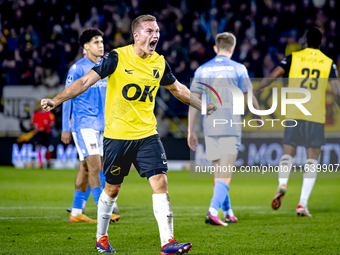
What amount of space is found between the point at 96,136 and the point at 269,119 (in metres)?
9.41

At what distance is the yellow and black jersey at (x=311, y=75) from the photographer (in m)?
6.82

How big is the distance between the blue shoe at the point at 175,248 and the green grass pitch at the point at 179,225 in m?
0.54

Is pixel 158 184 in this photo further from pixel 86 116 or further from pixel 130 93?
pixel 86 116

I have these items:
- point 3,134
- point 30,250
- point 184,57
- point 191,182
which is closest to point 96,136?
point 30,250

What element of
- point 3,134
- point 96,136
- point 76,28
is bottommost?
point 3,134

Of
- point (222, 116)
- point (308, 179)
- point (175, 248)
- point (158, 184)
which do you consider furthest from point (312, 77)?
point (175, 248)

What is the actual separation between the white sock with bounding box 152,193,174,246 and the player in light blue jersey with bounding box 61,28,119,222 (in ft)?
6.66

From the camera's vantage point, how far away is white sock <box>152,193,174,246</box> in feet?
12.8

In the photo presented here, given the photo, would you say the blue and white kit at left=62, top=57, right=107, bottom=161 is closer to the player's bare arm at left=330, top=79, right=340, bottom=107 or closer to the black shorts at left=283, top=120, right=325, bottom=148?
the black shorts at left=283, top=120, right=325, bottom=148

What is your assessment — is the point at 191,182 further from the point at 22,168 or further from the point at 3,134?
the point at 3,134

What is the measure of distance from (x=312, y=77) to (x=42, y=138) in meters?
10.1

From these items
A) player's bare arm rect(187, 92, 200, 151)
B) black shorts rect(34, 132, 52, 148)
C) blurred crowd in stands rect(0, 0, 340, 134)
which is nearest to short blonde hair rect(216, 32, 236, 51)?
player's bare arm rect(187, 92, 200, 151)

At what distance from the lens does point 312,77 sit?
6.82 m

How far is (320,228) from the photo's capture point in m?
5.68
